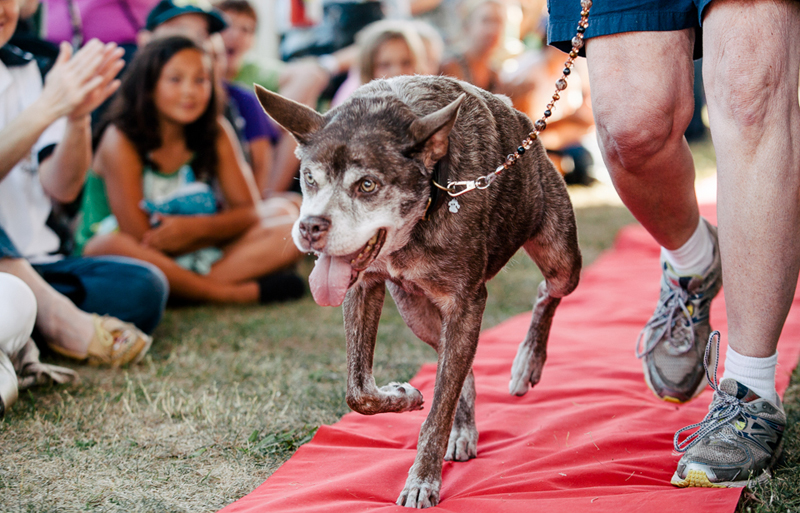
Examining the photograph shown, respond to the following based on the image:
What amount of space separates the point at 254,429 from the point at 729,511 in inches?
63.3

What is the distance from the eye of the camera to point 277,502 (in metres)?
2.07

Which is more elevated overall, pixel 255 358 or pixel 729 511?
pixel 729 511

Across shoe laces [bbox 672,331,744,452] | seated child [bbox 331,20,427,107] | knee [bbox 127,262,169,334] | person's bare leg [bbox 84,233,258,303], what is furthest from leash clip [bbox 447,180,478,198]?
seated child [bbox 331,20,427,107]

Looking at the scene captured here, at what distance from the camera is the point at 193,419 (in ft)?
9.10

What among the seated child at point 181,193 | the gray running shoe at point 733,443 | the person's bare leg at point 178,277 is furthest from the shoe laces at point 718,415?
the person's bare leg at point 178,277

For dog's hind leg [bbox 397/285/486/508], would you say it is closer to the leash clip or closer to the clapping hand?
the leash clip

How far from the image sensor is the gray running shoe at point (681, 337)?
2793mm

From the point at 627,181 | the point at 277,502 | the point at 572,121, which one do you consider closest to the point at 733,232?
the point at 627,181

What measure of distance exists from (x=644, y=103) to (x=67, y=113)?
2.62 meters

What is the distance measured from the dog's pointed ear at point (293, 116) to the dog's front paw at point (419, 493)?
109 cm

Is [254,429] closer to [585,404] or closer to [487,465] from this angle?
[487,465]

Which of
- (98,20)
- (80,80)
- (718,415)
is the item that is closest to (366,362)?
(718,415)

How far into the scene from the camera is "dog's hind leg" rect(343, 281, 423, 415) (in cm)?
228

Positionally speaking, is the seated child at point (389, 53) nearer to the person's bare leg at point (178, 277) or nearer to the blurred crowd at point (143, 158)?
the blurred crowd at point (143, 158)
